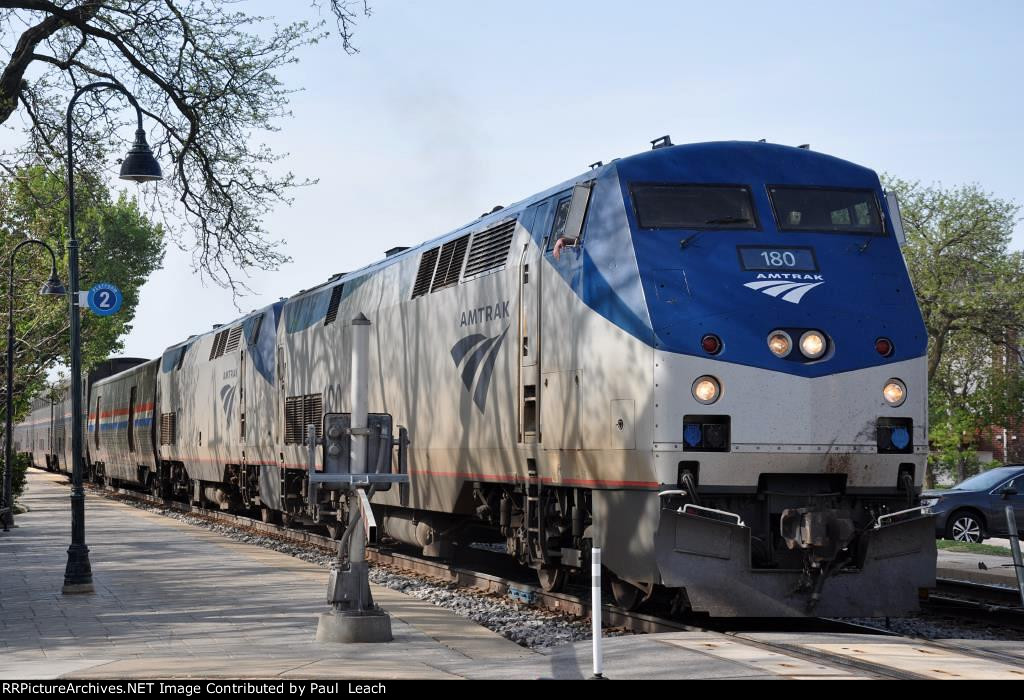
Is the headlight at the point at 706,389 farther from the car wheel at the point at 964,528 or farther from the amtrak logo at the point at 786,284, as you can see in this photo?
the car wheel at the point at 964,528

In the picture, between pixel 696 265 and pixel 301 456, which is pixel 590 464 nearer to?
pixel 696 265

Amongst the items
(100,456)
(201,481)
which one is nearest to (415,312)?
(201,481)

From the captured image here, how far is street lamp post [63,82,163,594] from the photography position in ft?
50.4

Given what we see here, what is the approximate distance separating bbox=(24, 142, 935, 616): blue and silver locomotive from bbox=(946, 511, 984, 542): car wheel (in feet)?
37.2

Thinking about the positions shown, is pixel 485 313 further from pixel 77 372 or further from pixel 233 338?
pixel 233 338

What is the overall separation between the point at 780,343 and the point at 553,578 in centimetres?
403

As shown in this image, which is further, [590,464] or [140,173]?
[140,173]

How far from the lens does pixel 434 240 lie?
1689 cm

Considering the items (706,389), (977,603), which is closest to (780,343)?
(706,389)

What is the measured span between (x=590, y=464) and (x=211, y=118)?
42.1 feet

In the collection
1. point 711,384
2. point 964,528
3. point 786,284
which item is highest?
point 786,284

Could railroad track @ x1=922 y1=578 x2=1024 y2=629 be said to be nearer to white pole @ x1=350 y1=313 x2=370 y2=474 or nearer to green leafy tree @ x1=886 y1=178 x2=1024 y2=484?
white pole @ x1=350 y1=313 x2=370 y2=474

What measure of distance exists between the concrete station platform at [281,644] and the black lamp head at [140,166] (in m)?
5.35

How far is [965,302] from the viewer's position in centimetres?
4409
